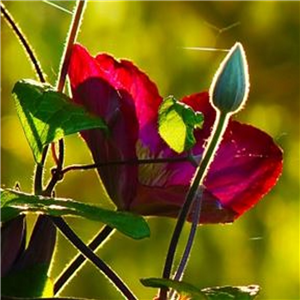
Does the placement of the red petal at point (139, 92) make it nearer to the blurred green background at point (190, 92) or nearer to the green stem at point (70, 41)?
the green stem at point (70, 41)

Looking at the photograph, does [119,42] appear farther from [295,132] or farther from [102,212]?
[102,212]

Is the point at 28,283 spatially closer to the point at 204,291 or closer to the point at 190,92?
the point at 204,291

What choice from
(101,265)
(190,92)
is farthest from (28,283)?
(190,92)

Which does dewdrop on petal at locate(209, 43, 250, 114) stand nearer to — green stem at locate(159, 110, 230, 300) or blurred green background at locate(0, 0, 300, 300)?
green stem at locate(159, 110, 230, 300)

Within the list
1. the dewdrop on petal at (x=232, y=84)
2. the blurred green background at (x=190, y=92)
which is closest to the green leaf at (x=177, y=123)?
the dewdrop on petal at (x=232, y=84)

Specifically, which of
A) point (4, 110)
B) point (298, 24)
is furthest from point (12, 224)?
point (298, 24)
